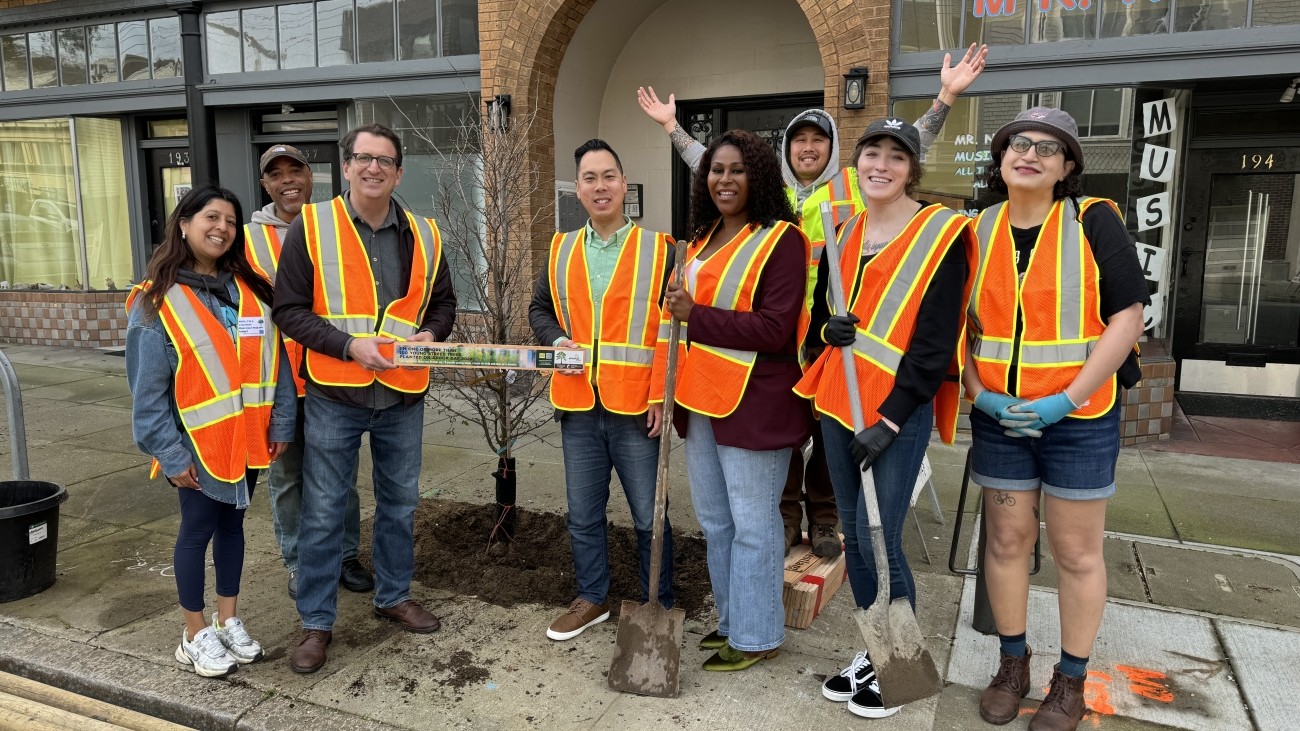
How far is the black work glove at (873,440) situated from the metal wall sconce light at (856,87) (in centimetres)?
453

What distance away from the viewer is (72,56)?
10336 millimetres

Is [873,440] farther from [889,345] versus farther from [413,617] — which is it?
[413,617]

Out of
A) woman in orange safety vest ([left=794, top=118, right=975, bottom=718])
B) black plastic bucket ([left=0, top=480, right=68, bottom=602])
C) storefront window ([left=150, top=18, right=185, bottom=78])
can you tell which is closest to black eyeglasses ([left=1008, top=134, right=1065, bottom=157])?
woman in orange safety vest ([left=794, top=118, right=975, bottom=718])

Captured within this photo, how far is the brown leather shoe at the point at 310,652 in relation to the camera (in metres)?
3.31

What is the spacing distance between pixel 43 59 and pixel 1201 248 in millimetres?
12794

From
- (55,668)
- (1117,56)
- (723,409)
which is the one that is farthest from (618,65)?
(55,668)

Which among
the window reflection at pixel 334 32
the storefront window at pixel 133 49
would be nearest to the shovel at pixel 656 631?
the window reflection at pixel 334 32

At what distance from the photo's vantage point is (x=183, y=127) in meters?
10.4

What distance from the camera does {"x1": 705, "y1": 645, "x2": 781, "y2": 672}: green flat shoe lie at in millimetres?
3254

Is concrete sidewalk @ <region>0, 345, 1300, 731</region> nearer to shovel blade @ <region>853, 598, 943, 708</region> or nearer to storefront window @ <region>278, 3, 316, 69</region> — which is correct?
shovel blade @ <region>853, 598, 943, 708</region>

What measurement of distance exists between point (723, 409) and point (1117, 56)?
16.4ft

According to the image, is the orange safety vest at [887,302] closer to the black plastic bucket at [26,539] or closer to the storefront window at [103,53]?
the black plastic bucket at [26,539]

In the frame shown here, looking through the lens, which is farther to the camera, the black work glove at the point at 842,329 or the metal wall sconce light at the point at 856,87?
the metal wall sconce light at the point at 856,87

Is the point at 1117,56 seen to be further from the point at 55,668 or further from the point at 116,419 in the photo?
the point at 116,419
